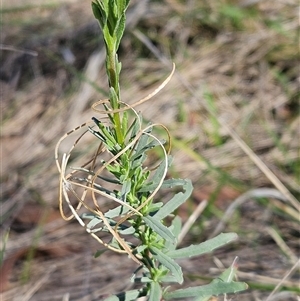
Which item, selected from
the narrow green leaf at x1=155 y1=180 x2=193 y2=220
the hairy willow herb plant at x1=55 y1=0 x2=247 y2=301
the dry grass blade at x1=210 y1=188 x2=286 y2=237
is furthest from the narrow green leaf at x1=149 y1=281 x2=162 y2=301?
the dry grass blade at x1=210 y1=188 x2=286 y2=237

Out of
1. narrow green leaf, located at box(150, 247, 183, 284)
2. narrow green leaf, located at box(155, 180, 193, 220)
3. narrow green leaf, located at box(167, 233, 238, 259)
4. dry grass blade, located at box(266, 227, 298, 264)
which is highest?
narrow green leaf, located at box(155, 180, 193, 220)

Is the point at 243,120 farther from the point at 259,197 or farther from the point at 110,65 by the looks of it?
the point at 110,65

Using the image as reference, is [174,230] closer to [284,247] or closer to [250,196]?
[284,247]

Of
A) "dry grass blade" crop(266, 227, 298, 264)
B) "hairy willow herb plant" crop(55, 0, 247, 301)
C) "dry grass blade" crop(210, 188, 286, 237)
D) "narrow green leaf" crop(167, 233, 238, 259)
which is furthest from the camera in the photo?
"dry grass blade" crop(210, 188, 286, 237)

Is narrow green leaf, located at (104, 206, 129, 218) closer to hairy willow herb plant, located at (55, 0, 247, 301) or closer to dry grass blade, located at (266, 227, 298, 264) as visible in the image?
hairy willow herb plant, located at (55, 0, 247, 301)

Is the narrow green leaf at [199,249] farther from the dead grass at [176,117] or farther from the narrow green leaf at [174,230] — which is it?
the dead grass at [176,117]

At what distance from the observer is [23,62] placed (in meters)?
3.03

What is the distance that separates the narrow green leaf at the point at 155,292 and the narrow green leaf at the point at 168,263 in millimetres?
45

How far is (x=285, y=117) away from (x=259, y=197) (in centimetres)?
69

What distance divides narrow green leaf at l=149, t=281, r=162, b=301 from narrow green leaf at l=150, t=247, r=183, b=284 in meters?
0.04

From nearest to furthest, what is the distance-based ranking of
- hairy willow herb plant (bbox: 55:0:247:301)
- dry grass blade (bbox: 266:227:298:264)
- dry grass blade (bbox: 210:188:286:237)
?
hairy willow herb plant (bbox: 55:0:247:301) < dry grass blade (bbox: 266:227:298:264) < dry grass blade (bbox: 210:188:286:237)

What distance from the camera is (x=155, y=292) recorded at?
81cm

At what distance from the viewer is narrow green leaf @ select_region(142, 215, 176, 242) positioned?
0.75m

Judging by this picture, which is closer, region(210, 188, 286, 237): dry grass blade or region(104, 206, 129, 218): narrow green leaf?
region(104, 206, 129, 218): narrow green leaf
